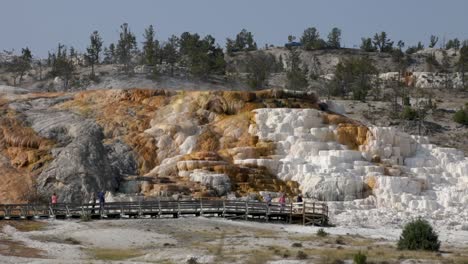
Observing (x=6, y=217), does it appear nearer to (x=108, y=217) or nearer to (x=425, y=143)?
(x=108, y=217)

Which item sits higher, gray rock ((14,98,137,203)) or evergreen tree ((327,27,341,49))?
evergreen tree ((327,27,341,49))

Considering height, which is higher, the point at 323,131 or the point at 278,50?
the point at 278,50

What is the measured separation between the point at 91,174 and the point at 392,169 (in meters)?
17.6

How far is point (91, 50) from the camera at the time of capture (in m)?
116

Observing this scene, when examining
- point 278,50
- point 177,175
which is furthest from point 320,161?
point 278,50

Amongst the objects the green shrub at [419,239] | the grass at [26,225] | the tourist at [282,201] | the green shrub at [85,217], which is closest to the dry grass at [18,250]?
the grass at [26,225]

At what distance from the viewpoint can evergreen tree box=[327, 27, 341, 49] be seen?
513ft

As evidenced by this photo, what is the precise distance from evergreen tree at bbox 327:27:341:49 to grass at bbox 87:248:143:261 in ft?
419

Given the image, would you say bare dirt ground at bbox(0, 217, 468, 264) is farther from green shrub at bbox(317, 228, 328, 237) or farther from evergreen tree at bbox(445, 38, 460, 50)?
evergreen tree at bbox(445, 38, 460, 50)

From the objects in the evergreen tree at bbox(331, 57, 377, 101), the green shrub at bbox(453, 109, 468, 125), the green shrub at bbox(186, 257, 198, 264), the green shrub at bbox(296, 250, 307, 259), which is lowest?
the green shrub at bbox(186, 257, 198, 264)

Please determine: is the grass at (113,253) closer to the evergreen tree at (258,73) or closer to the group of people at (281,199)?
the group of people at (281,199)

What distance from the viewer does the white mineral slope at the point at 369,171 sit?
45.6 meters

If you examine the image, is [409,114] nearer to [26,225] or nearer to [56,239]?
[26,225]

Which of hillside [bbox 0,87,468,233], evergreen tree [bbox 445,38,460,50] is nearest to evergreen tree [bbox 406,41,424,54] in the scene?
evergreen tree [bbox 445,38,460,50]
